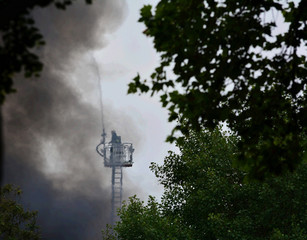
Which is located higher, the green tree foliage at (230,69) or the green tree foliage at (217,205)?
the green tree foliage at (217,205)

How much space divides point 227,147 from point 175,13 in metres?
23.3

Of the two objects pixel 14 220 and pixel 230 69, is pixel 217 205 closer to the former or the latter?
pixel 14 220

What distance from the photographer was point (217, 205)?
31.6 meters

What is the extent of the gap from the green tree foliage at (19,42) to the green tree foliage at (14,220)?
→ 28.6 metres

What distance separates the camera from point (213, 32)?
39.2 ft

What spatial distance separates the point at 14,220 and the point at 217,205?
12900 mm

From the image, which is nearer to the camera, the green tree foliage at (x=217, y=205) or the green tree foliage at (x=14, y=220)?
the green tree foliage at (x=217, y=205)

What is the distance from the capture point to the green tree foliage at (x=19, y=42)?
604cm

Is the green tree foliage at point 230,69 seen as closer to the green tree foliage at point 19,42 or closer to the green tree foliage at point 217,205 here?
the green tree foliage at point 19,42

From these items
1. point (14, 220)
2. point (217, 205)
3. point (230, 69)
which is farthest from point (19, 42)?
point (14, 220)

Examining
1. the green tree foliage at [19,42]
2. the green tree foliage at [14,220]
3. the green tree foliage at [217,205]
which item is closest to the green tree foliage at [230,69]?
the green tree foliage at [19,42]

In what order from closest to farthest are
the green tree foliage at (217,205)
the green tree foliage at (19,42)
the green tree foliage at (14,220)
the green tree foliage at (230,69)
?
the green tree foliage at (19,42)
the green tree foliage at (230,69)
the green tree foliage at (217,205)
the green tree foliage at (14,220)

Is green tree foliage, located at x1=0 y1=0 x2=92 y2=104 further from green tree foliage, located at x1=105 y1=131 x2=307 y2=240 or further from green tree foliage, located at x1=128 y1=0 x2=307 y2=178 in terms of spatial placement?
green tree foliage, located at x1=105 y1=131 x2=307 y2=240

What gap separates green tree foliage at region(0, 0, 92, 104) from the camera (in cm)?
604
